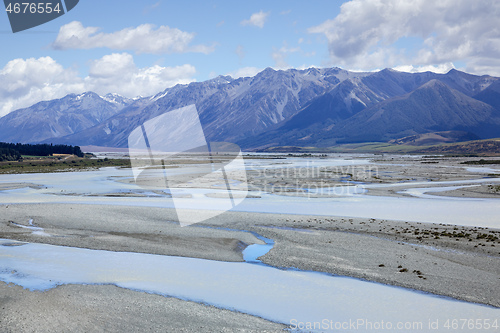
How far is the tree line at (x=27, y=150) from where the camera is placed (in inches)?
5148

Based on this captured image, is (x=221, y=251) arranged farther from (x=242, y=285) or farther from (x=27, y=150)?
(x=27, y=150)

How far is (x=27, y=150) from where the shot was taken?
513 ft

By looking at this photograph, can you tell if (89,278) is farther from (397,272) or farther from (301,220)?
(301,220)

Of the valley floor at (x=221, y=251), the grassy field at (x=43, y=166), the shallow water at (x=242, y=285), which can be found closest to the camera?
the valley floor at (x=221, y=251)

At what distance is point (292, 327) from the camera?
13.8 m

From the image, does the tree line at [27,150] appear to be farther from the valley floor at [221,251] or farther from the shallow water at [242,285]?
the shallow water at [242,285]

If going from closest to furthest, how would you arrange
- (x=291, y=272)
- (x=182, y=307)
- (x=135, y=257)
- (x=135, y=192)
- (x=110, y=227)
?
(x=182, y=307) → (x=291, y=272) → (x=135, y=257) → (x=110, y=227) → (x=135, y=192)

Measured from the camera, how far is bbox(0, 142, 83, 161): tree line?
13075 cm

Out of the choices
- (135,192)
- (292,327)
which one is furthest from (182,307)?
(135,192)

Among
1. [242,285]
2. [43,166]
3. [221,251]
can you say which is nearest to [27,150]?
[43,166]

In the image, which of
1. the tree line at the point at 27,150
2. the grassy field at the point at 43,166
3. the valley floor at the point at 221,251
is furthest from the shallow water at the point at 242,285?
the tree line at the point at 27,150

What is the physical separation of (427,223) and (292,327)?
71.2 ft

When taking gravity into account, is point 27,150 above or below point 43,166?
above

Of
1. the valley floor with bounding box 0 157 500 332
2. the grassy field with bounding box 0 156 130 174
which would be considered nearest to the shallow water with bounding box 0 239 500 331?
the valley floor with bounding box 0 157 500 332
